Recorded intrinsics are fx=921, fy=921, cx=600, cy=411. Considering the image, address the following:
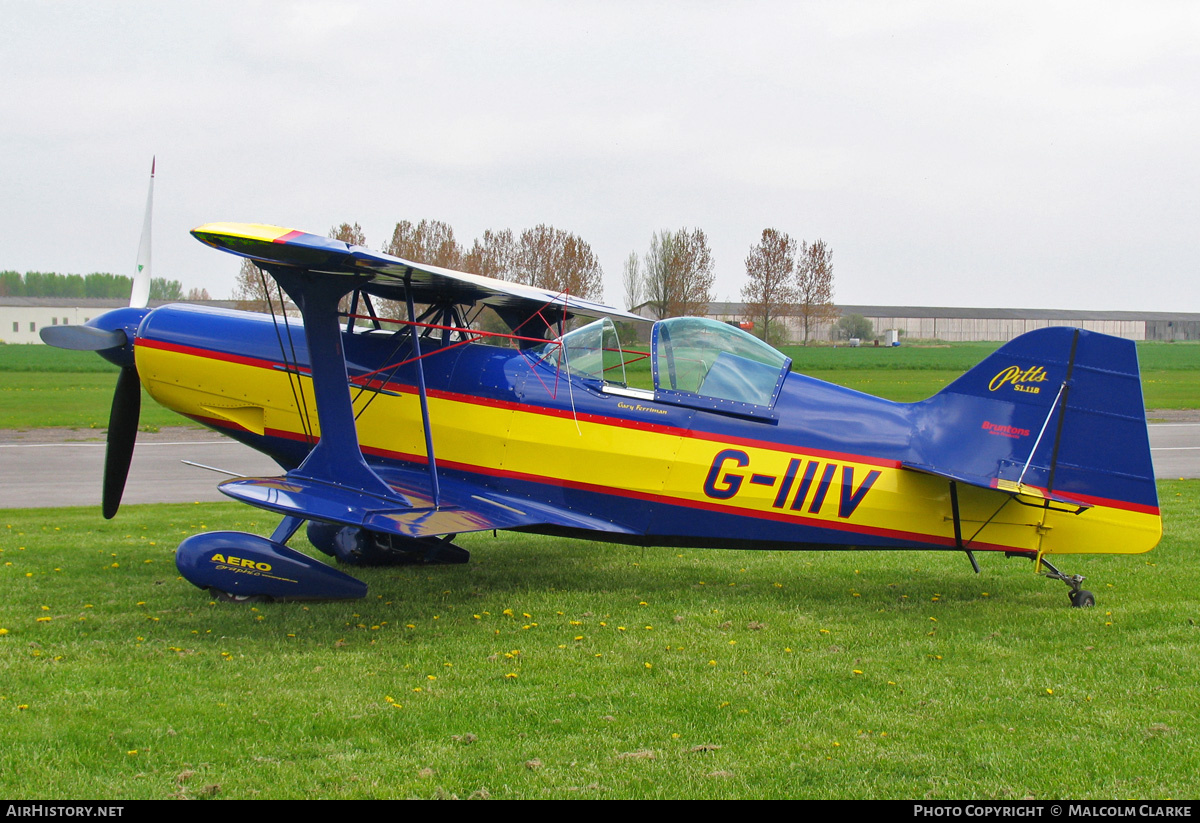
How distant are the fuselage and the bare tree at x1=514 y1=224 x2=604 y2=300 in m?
34.6

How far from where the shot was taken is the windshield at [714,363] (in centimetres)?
681

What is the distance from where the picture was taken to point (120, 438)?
316 inches

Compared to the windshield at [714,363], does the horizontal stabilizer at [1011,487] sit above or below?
below

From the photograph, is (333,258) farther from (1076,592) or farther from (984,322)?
(984,322)

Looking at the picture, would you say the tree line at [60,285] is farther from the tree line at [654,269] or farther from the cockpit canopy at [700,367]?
the cockpit canopy at [700,367]

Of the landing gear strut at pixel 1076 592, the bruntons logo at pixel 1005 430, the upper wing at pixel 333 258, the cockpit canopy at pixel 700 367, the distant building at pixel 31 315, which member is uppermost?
the distant building at pixel 31 315

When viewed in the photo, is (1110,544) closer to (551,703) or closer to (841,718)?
(841,718)

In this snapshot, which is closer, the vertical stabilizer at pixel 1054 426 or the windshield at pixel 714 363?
the vertical stabilizer at pixel 1054 426

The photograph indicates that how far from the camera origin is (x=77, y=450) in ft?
52.9

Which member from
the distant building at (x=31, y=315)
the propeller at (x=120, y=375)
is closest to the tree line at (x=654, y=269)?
the propeller at (x=120, y=375)

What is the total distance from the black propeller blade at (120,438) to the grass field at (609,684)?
0.55 meters

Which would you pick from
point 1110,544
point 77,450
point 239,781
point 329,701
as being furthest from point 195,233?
point 77,450

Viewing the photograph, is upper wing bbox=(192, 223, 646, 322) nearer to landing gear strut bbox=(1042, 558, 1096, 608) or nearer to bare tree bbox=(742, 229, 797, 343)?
landing gear strut bbox=(1042, 558, 1096, 608)

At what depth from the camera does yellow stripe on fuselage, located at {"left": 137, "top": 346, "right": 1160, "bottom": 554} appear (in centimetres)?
642
